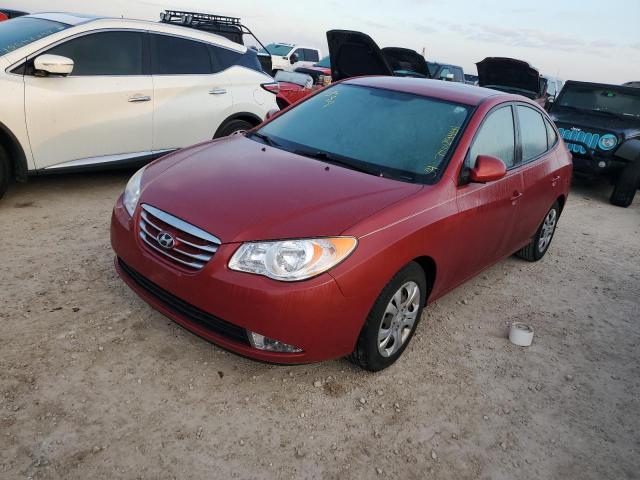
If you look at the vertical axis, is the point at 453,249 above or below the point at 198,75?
below

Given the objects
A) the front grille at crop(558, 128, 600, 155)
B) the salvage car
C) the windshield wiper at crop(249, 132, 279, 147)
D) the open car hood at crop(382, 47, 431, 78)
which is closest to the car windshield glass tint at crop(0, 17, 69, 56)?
the windshield wiper at crop(249, 132, 279, 147)

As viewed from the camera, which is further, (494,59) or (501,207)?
(494,59)

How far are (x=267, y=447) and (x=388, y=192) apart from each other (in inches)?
56.6

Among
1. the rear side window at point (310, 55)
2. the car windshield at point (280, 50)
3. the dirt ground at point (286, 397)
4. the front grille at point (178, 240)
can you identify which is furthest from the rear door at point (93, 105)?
the rear side window at point (310, 55)

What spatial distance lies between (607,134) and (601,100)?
49.2 inches

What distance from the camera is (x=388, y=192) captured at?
2.85m

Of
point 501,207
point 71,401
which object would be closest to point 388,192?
point 501,207

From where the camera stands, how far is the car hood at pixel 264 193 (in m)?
2.52

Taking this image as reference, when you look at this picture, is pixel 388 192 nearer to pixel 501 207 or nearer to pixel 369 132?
pixel 369 132

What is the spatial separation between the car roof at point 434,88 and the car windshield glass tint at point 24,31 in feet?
9.31

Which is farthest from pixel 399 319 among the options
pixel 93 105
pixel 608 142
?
pixel 608 142

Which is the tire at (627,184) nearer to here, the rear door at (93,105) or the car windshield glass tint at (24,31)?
the rear door at (93,105)

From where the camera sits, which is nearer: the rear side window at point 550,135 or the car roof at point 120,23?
the rear side window at point 550,135

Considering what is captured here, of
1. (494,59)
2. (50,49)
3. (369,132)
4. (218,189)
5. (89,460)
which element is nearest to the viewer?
(89,460)
